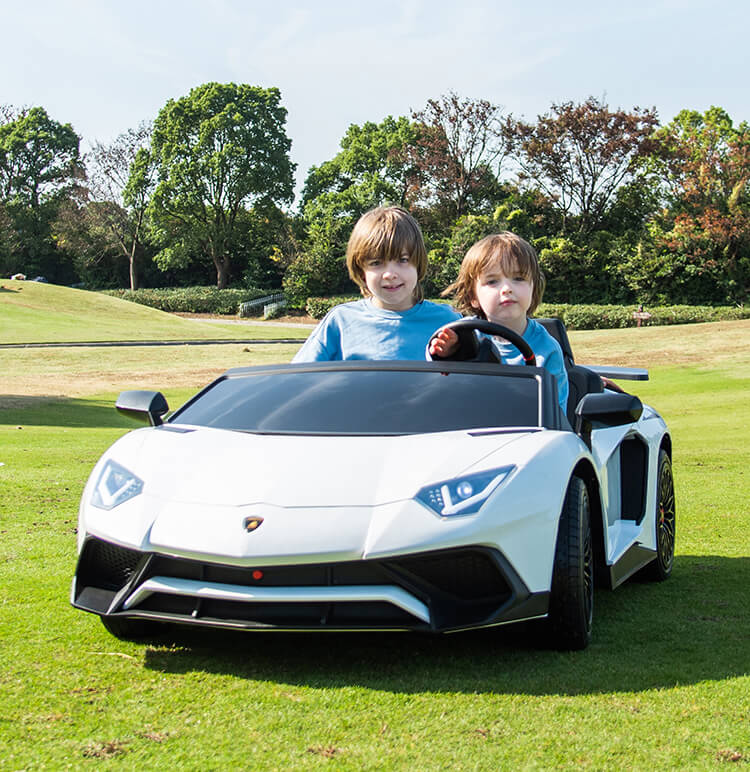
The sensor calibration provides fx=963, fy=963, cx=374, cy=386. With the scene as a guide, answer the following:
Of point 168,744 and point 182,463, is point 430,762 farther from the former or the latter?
point 182,463

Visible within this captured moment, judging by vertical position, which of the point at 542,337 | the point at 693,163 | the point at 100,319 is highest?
the point at 693,163

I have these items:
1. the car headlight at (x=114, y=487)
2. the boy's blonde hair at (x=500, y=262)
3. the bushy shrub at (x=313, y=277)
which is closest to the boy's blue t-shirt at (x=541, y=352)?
the boy's blonde hair at (x=500, y=262)

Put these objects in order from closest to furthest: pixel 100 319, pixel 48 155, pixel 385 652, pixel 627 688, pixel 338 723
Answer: pixel 338 723 → pixel 627 688 → pixel 385 652 → pixel 100 319 → pixel 48 155

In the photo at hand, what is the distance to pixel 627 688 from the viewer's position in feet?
11.1

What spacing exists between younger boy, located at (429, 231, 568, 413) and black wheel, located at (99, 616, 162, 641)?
232cm

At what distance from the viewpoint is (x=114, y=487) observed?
393 centimetres

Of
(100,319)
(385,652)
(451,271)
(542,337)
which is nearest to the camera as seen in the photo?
(385,652)

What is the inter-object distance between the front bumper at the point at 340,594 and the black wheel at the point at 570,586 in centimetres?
15

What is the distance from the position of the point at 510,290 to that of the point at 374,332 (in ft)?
2.59

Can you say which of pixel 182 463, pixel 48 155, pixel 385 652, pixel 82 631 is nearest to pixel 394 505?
pixel 385 652

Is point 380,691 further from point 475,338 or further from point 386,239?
point 386,239

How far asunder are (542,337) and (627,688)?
2.33 m

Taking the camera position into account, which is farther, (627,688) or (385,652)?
(385,652)

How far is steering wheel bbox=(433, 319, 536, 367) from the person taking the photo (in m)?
4.74
